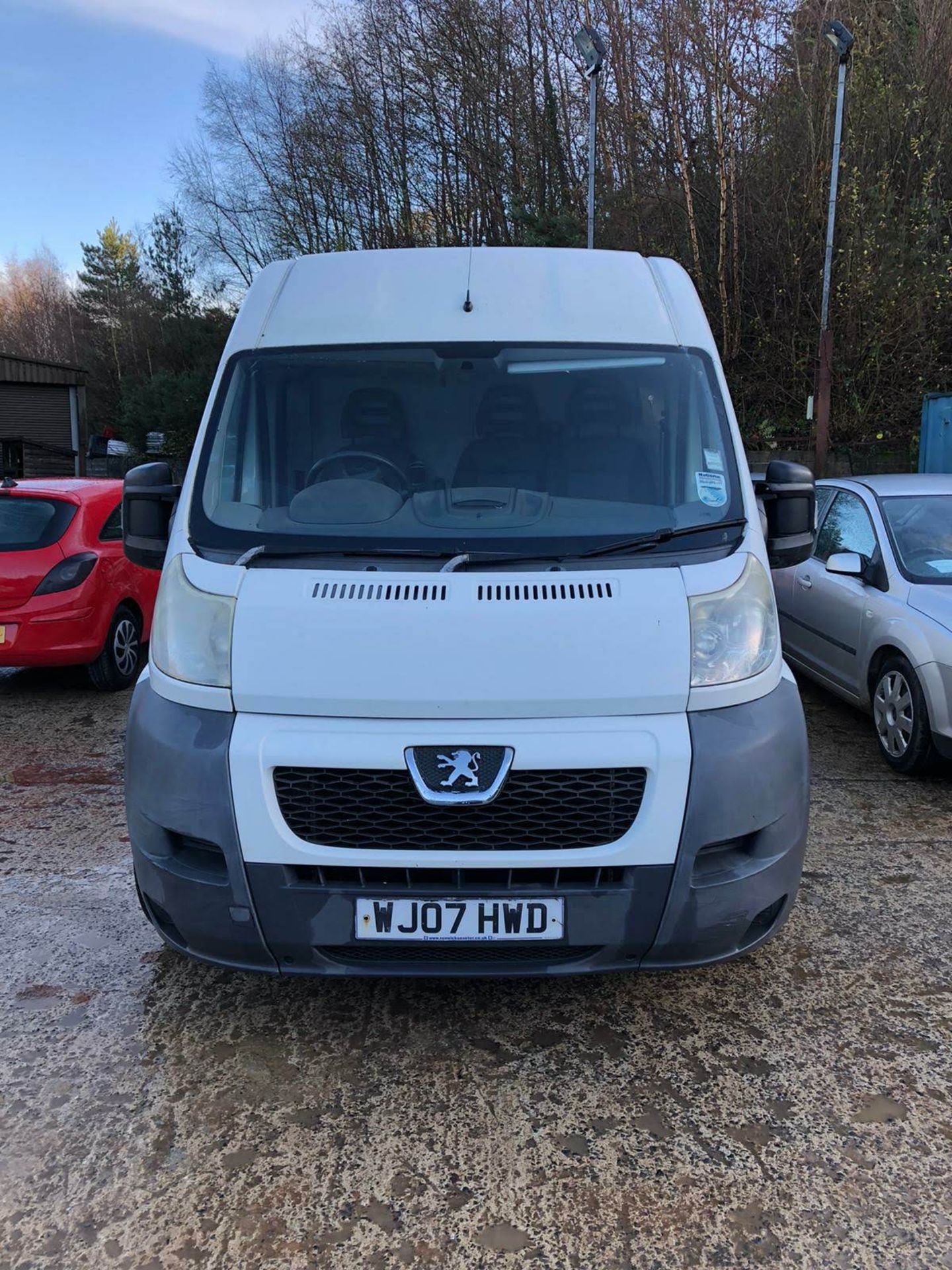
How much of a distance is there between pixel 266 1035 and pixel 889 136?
15814 millimetres

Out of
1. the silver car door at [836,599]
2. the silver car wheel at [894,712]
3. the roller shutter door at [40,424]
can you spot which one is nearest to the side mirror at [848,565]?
the silver car door at [836,599]

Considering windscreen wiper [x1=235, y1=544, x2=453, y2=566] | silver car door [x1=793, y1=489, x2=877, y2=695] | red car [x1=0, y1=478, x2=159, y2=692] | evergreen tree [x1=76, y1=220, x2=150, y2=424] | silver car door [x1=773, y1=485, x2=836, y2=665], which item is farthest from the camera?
evergreen tree [x1=76, y1=220, x2=150, y2=424]

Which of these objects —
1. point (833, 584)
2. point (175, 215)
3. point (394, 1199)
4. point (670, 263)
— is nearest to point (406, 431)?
point (670, 263)

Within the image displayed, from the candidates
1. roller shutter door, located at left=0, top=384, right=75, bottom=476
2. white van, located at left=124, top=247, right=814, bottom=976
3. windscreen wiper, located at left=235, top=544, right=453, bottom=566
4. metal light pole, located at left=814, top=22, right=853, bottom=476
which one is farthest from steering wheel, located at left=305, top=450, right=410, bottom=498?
roller shutter door, located at left=0, top=384, right=75, bottom=476

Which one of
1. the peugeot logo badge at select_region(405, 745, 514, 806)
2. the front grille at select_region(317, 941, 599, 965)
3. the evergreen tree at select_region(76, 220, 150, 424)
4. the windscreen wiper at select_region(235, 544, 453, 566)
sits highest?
the evergreen tree at select_region(76, 220, 150, 424)

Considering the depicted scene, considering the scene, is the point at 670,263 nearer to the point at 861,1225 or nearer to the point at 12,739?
the point at 861,1225

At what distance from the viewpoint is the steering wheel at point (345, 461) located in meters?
3.10

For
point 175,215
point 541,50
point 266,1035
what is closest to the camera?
point 266,1035

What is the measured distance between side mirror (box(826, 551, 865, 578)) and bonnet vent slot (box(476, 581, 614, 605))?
329cm

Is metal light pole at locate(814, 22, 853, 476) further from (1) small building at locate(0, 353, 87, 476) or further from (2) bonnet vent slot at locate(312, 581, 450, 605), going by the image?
(1) small building at locate(0, 353, 87, 476)

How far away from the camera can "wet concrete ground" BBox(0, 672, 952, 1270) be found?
2057 millimetres

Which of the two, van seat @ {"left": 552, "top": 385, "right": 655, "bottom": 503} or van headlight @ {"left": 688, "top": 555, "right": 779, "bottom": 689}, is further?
van seat @ {"left": 552, "top": 385, "right": 655, "bottom": 503}

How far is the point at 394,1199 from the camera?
2.16 metres

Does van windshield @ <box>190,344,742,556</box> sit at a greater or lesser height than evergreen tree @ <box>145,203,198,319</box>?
lesser
